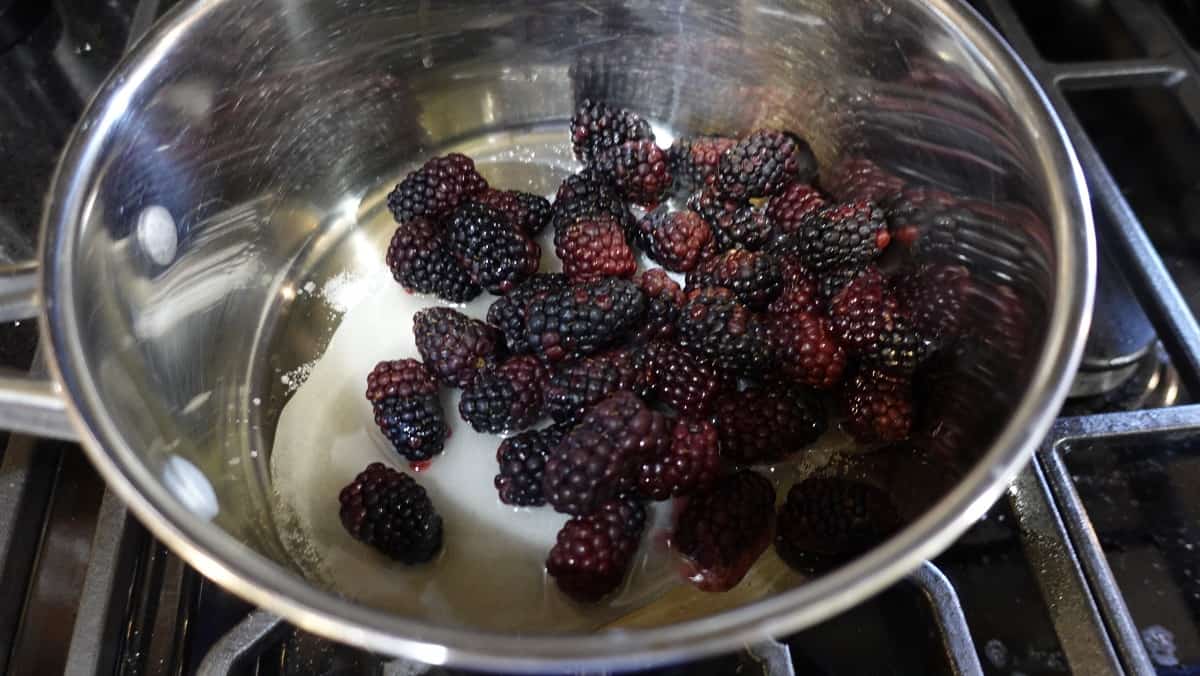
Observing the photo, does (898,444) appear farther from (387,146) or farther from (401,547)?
(387,146)

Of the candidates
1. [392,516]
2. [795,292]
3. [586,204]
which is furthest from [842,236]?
[392,516]

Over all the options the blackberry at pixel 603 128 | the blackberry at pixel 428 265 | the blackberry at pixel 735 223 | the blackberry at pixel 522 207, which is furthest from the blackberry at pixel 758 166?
the blackberry at pixel 428 265

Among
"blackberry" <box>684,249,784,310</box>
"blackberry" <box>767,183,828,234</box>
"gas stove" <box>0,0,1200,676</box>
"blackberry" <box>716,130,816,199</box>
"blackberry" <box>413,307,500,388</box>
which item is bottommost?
"gas stove" <box>0,0,1200,676</box>

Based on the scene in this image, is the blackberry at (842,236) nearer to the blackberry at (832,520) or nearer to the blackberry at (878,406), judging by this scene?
the blackberry at (878,406)

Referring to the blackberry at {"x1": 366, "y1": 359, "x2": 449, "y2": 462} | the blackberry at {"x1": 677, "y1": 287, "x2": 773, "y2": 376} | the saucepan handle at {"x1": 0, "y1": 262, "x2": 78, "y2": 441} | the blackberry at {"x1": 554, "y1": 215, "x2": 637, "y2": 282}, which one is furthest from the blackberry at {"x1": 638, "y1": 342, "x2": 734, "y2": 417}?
the saucepan handle at {"x1": 0, "y1": 262, "x2": 78, "y2": 441}

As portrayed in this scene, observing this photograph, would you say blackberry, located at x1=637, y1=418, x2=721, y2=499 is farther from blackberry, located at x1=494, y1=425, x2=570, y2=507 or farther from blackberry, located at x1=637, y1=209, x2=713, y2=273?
blackberry, located at x1=637, y1=209, x2=713, y2=273
